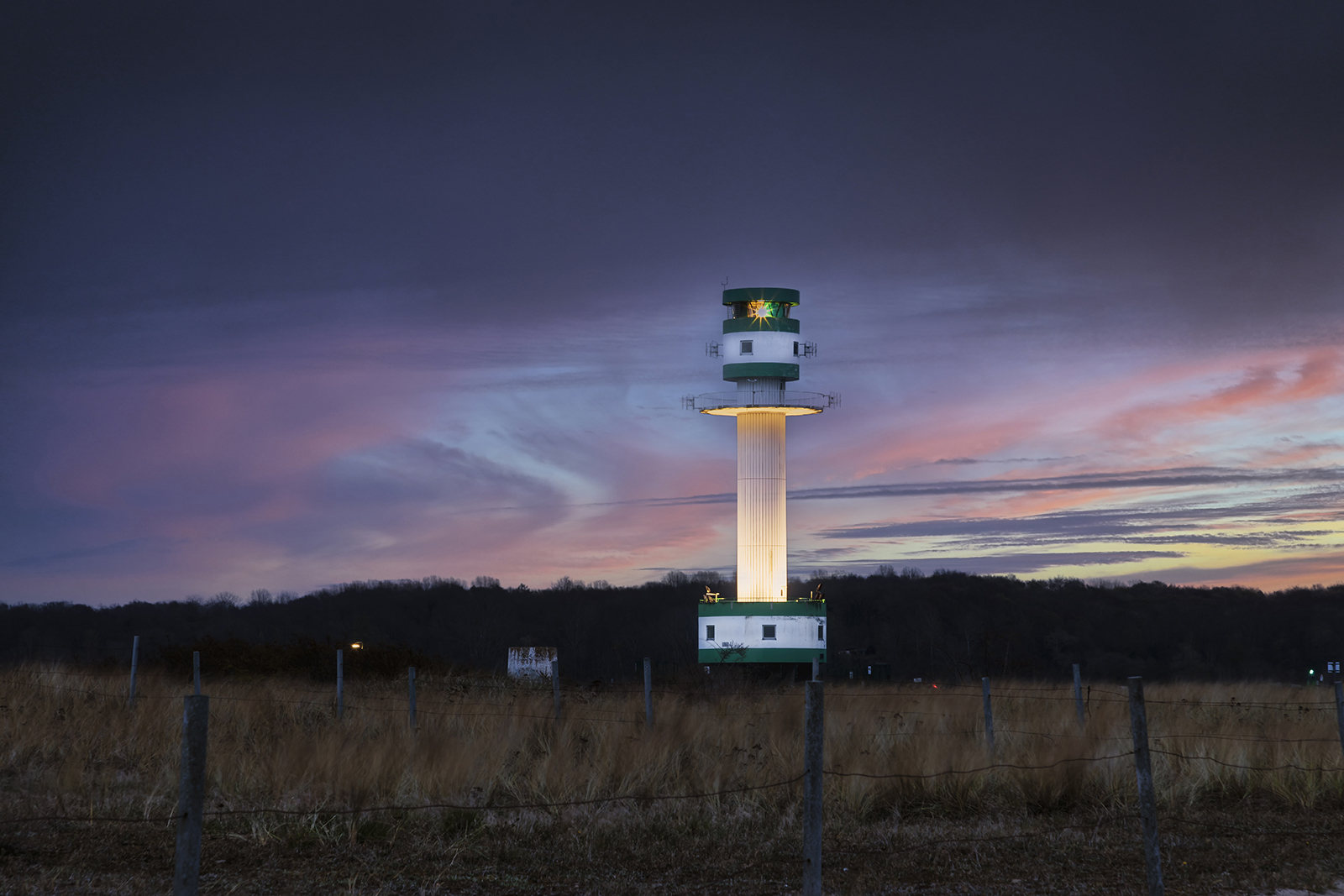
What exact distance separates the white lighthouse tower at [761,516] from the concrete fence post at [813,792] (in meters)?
45.9

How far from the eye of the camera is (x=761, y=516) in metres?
54.6

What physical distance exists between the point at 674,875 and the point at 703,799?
2416 mm

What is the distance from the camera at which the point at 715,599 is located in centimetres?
5659

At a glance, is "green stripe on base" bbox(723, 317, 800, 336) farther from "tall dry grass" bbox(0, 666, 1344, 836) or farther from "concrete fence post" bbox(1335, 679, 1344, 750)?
"concrete fence post" bbox(1335, 679, 1344, 750)

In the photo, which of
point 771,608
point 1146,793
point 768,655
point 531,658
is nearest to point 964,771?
point 1146,793

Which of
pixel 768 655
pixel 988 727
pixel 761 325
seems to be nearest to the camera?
pixel 988 727

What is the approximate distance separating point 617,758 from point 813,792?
22.3ft

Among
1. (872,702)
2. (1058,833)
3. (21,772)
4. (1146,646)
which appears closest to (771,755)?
(1058,833)

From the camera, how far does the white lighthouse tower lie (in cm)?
5391

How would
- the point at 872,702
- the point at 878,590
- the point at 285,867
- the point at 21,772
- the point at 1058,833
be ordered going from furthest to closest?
the point at 878,590
the point at 872,702
the point at 21,772
the point at 1058,833
the point at 285,867

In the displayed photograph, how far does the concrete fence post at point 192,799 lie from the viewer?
21.6ft

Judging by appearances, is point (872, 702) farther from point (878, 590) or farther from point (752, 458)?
point (878, 590)

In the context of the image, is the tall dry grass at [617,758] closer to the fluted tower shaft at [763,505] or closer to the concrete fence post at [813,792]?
the concrete fence post at [813,792]

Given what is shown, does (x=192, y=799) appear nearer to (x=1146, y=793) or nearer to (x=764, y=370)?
(x=1146, y=793)
